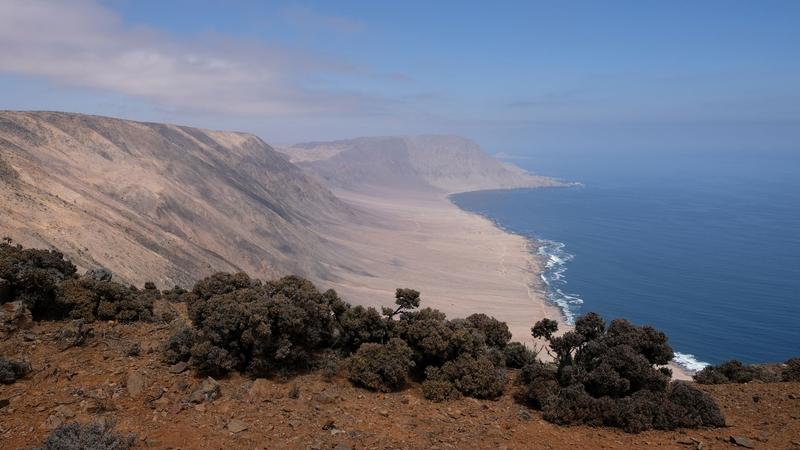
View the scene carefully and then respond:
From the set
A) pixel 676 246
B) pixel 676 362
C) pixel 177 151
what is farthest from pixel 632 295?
pixel 177 151

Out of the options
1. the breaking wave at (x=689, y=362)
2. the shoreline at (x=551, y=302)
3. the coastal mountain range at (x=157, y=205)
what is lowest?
the breaking wave at (x=689, y=362)

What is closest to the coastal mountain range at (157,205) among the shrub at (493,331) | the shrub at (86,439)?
the shrub at (493,331)

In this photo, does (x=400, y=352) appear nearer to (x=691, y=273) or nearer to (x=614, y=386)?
(x=614, y=386)

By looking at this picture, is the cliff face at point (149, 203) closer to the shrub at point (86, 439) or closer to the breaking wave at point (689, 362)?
the shrub at point (86, 439)

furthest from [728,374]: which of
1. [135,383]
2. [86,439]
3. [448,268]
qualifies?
[448,268]

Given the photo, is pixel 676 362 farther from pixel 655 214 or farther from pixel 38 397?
pixel 655 214
